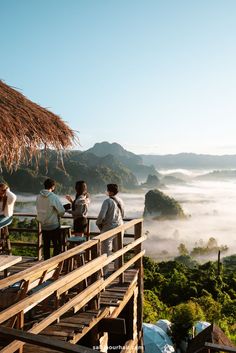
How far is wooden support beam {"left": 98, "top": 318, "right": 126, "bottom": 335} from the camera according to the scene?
17.0 ft

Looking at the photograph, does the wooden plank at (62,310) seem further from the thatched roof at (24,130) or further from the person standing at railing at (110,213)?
the thatched roof at (24,130)

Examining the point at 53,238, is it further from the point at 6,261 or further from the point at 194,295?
the point at 194,295

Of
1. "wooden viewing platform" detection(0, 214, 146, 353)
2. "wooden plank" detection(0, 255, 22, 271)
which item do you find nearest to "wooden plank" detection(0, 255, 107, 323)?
"wooden viewing platform" detection(0, 214, 146, 353)

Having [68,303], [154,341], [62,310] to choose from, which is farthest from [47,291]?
[154,341]

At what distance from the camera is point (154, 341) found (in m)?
14.8

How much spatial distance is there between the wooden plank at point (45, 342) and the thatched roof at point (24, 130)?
9.65 ft

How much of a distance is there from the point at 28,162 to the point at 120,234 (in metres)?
1.72

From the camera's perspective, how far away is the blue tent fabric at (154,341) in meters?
14.3

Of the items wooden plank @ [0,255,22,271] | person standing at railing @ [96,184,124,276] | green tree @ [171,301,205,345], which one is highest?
person standing at railing @ [96,184,124,276]

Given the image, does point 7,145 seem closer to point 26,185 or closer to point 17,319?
point 17,319

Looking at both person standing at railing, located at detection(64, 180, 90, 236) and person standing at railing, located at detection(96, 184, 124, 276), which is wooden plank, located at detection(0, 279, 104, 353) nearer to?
person standing at railing, located at detection(96, 184, 124, 276)

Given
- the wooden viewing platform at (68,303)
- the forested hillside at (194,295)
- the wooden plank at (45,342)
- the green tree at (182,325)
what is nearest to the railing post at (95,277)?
the wooden viewing platform at (68,303)

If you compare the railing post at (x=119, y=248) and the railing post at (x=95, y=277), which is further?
the railing post at (x=119, y=248)

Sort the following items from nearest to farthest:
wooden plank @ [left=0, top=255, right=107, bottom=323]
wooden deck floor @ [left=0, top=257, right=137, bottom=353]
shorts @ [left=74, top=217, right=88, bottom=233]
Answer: wooden plank @ [left=0, top=255, right=107, bottom=323] < wooden deck floor @ [left=0, top=257, right=137, bottom=353] < shorts @ [left=74, top=217, right=88, bottom=233]
